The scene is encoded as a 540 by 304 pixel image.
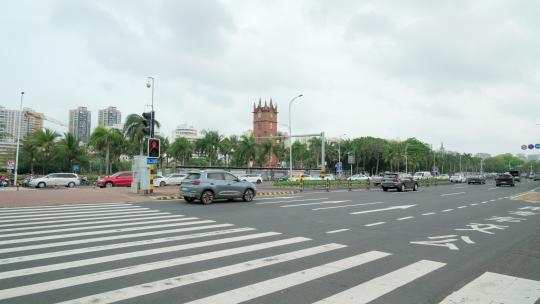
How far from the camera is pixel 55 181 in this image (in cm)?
3616

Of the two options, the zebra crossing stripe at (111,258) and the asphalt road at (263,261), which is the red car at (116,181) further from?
the zebra crossing stripe at (111,258)

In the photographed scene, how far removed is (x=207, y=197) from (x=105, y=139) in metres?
39.9

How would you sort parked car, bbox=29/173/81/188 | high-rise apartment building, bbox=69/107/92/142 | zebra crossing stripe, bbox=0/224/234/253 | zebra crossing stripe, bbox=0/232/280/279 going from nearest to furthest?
1. zebra crossing stripe, bbox=0/232/280/279
2. zebra crossing stripe, bbox=0/224/234/253
3. parked car, bbox=29/173/81/188
4. high-rise apartment building, bbox=69/107/92/142

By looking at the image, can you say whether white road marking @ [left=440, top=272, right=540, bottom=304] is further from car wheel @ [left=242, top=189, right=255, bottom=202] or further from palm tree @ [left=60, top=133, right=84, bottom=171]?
palm tree @ [left=60, top=133, right=84, bottom=171]

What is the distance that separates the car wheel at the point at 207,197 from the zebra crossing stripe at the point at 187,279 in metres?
10.8

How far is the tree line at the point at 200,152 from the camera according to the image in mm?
50031

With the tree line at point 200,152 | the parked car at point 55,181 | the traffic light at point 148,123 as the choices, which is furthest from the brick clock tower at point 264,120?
the traffic light at point 148,123

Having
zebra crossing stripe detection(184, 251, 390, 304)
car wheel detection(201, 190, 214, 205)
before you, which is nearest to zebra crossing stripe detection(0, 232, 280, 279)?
zebra crossing stripe detection(184, 251, 390, 304)

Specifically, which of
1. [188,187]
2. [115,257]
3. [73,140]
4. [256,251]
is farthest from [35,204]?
[73,140]

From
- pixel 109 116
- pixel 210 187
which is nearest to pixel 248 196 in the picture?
pixel 210 187

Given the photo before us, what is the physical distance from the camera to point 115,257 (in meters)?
6.73

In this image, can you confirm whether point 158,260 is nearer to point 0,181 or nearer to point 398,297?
point 398,297

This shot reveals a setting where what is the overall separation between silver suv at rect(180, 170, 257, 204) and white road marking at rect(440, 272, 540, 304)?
1340 cm

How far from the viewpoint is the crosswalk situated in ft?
16.0
